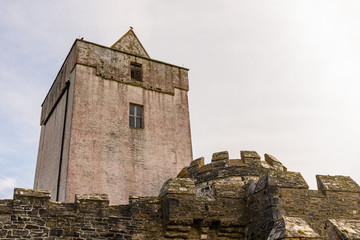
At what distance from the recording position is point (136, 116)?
18000 millimetres

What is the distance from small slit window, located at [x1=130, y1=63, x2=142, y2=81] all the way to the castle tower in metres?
0.05

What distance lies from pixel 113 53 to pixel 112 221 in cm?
1131

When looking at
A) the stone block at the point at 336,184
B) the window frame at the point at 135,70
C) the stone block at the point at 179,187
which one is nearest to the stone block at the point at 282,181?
the stone block at the point at 336,184

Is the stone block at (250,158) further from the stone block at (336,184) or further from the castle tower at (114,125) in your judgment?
the castle tower at (114,125)

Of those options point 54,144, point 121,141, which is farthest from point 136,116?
point 54,144

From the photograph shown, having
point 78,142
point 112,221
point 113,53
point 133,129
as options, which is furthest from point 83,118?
point 112,221

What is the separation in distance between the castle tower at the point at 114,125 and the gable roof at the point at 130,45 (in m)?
0.07

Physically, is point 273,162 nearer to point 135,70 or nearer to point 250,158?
point 250,158

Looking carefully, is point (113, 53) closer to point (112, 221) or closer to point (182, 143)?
point (182, 143)

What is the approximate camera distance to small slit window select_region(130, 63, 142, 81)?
19167mm

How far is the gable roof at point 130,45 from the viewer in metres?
20.1

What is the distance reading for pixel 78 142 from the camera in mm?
15766

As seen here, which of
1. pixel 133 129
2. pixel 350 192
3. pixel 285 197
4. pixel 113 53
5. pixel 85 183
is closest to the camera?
pixel 285 197

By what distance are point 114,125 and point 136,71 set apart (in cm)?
374
